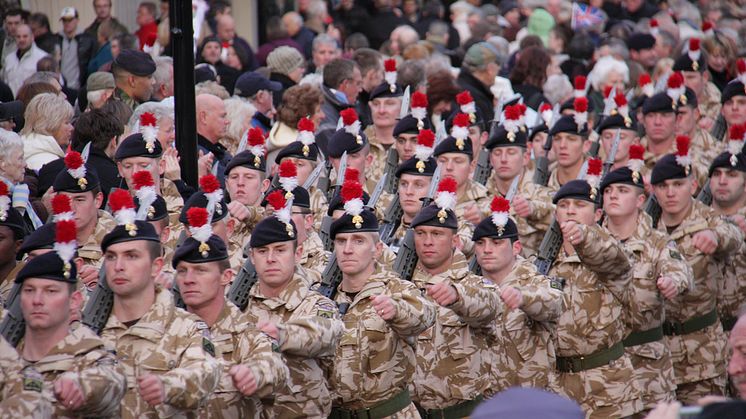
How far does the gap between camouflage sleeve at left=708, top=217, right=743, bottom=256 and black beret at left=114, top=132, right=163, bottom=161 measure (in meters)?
4.37

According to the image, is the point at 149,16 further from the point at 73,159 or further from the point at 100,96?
the point at 73,159

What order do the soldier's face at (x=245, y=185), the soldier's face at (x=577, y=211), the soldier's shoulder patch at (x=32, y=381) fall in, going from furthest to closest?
the soldier's face at (x=245, y=185)
the soldier's face at (x=577, y=211)
the soldier's shoulder patch at (x=32, y=381)

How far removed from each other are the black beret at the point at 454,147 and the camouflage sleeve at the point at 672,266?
1.82m

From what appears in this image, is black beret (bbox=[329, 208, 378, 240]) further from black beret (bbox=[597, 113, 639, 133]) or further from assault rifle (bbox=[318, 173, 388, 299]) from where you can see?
black beret (bbox=[597, 113, 639, 133])

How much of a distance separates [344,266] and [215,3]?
9.41 meters

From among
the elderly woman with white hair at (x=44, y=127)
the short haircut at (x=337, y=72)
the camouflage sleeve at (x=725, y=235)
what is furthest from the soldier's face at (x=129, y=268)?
the short haircut at (x=337, y=72)

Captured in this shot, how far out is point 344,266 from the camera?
8.47m

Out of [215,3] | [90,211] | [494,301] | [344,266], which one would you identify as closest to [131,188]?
[90,211]

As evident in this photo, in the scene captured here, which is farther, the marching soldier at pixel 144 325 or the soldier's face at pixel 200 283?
the soldier's face at pixel 200 283

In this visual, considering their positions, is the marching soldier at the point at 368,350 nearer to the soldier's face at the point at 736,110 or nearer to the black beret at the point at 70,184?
the black beret at the point at 70,184

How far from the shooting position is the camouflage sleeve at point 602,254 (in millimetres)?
9383

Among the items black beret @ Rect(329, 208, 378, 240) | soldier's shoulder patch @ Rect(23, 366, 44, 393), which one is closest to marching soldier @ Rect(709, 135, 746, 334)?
black beret @ Rect(329, 208, 378, 240)

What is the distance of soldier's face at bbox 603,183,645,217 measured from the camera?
1041cm

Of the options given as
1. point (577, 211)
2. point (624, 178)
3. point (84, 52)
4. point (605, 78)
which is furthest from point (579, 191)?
point (84, 52)
